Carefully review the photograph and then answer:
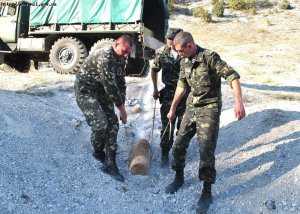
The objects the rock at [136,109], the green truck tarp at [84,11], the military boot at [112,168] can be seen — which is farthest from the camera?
the green truck tarp at [84,11]

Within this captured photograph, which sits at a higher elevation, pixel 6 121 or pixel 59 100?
pixel 6 121

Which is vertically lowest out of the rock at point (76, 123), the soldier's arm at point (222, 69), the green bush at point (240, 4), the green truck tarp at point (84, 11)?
the green bush at point (240, 4)

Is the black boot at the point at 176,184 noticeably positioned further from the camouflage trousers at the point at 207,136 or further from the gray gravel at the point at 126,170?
the camouflage trousers at the point at 207,136

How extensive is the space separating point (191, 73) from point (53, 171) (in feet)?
6.58

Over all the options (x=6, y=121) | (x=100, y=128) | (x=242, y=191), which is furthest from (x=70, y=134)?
(x=242, y=191)

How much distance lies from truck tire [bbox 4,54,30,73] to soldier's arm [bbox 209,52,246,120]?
11.7m

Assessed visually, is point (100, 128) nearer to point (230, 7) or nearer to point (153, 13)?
point (153, 13)

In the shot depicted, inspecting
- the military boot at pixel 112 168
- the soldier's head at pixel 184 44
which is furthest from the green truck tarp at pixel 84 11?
the soldier's head at pixel 184 44

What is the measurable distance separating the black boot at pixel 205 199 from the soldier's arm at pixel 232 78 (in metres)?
0.97

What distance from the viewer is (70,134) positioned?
27.2 feet

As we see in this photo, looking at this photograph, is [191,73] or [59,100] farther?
[59,100]

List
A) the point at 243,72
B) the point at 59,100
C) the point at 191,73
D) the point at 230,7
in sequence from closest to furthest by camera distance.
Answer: the point at 191,73 < the point at 59,100 < the point at 243,72 < the point at 230,7

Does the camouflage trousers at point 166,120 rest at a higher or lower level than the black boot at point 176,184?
higher

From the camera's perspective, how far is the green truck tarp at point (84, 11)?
1426 centimetres
